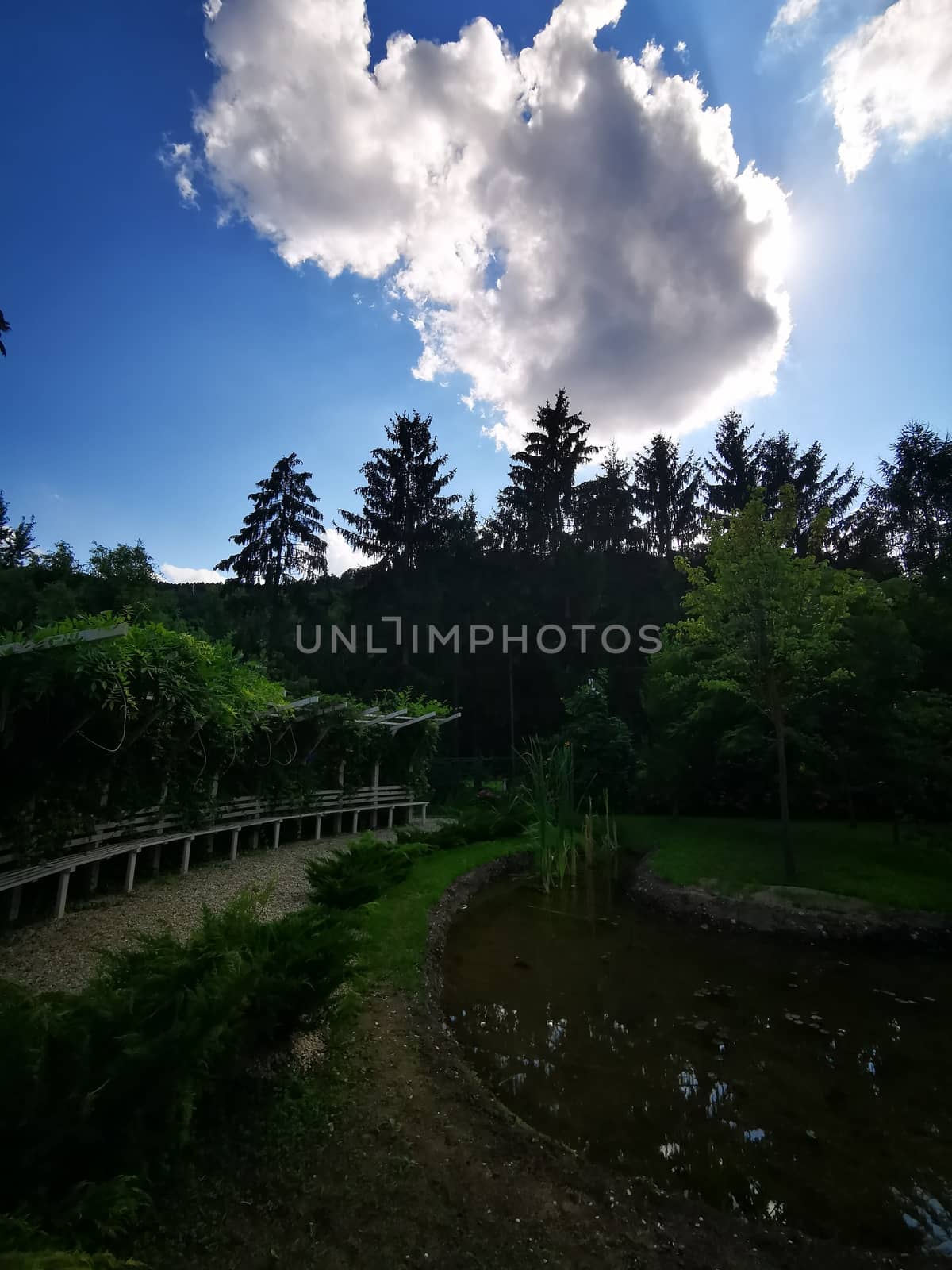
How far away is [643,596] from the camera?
80.4 feet

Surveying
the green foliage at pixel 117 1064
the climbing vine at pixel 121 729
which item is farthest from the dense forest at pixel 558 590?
the green foliage at pixel 117 1064

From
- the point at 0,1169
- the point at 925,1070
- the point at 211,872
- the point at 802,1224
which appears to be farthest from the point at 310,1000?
the point at 211,872

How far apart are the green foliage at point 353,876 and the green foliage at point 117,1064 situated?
9.76ft

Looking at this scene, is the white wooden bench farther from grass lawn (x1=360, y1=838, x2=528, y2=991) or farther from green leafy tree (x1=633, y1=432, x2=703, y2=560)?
Result: green leafy tree (x1=633, y1=432, x2=703, y2=560)

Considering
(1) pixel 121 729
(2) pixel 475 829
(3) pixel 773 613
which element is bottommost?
(2) pixel 475 829

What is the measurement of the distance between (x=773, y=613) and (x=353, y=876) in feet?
21.4

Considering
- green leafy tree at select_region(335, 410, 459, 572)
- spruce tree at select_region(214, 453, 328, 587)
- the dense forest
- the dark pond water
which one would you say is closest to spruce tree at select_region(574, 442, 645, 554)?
the dense forest

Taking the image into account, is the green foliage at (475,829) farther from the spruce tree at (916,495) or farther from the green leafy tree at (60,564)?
the spruce tree at (916,495)

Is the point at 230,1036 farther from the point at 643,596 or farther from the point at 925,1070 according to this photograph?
the point at 643,596

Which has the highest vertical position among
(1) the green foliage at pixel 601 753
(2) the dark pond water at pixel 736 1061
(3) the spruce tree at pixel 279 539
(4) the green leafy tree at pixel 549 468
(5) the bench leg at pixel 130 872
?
(4) the green leafy tree at pixel 549 468

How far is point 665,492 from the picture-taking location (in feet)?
88.0

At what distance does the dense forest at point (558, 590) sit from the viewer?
12781 millimetres

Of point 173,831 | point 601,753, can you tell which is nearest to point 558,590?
point 601,753

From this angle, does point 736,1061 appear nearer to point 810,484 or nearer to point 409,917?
point 409,917
